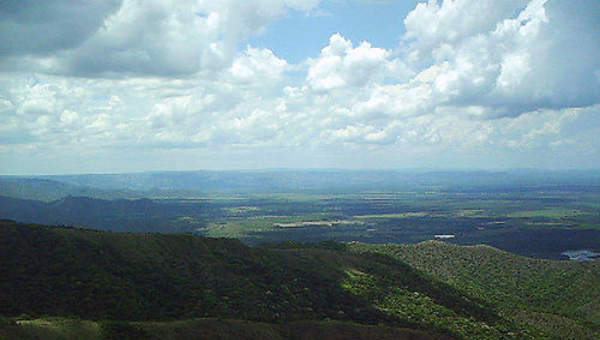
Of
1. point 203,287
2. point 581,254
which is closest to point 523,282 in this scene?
point 581,254

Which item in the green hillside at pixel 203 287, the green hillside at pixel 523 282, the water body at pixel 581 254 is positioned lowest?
the water body at pixel 581 254

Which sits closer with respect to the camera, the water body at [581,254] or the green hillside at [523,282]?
the green hillside at [523,282]

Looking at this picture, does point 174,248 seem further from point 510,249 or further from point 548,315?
point 510,249

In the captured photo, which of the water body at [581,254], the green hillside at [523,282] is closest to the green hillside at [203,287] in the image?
the green hillside at [523,282]

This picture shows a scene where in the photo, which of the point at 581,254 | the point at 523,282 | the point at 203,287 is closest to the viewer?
the point at 203,287

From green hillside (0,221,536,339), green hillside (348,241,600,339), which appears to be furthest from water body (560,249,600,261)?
green hillside (0,221,536,339)

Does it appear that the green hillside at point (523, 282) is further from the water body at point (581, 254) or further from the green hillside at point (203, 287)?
the water body at point (581, 254)

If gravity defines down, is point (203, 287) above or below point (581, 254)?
above

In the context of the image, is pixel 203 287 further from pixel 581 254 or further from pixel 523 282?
pixel 581 254

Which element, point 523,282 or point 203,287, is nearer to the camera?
point 203,287
